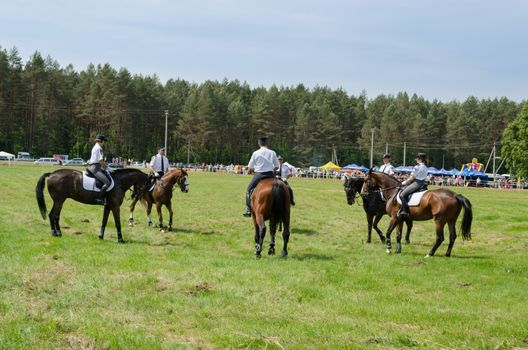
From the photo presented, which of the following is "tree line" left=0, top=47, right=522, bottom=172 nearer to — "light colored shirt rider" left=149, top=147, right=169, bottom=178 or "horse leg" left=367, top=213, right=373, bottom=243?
"light colored shirt rider" left=149, top=147, right=169, bottom=178

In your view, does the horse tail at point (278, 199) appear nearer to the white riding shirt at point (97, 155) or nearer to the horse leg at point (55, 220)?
the white riding shirt at point (97, 155)

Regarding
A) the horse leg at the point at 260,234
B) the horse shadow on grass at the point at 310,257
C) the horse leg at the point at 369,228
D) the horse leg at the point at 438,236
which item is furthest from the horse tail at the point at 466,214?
the horse leg at the point at 260,234

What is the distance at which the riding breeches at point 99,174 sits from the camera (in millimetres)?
15766

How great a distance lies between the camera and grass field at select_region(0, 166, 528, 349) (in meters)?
6.91

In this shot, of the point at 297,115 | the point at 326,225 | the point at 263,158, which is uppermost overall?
the point at 297,115

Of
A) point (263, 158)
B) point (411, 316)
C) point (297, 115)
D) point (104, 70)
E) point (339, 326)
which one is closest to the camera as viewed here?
point (339, 326)

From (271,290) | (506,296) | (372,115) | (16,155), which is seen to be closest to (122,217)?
(271,290)

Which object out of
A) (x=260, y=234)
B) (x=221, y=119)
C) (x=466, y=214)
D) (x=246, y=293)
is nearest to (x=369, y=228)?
(x=466, y=214)

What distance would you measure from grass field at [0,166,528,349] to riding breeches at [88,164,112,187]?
5.36ft

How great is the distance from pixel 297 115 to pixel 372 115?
19127 millimetres

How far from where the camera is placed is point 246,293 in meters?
9.34

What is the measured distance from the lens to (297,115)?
382 ft

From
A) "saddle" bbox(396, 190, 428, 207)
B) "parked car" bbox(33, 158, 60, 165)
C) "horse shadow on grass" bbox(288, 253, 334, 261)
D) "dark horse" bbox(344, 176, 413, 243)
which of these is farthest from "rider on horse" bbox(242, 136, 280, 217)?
"parked car" bbox(33, 158, 60, 165)

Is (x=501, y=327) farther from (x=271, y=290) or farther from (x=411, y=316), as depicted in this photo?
(x=271, y=290)
